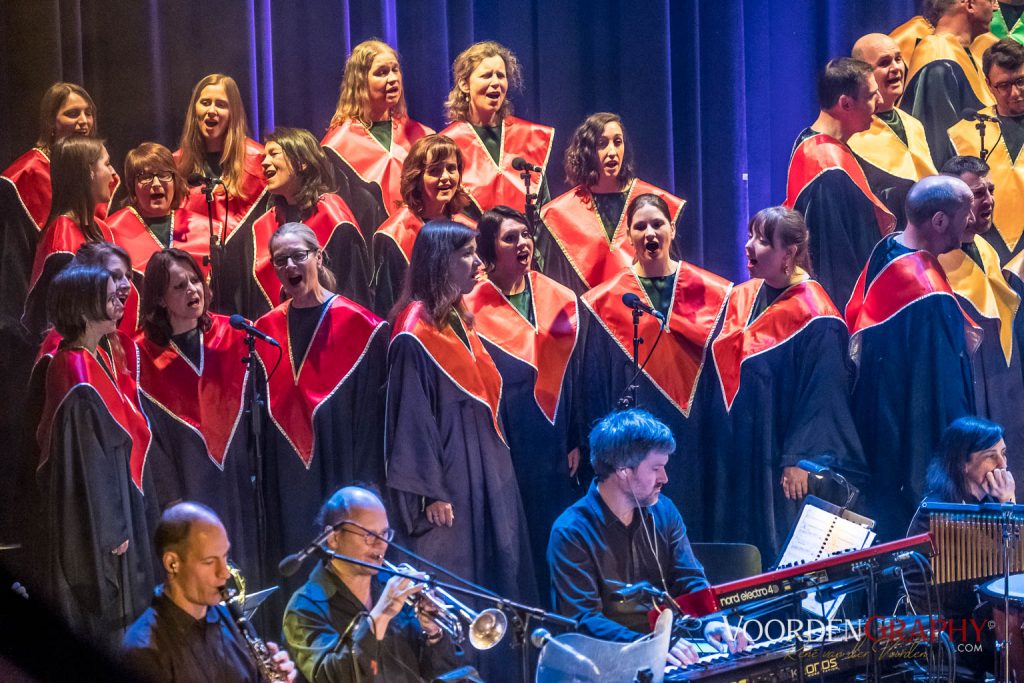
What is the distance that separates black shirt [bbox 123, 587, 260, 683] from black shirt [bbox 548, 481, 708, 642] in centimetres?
115

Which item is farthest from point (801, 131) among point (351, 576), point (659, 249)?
point (351, 576)

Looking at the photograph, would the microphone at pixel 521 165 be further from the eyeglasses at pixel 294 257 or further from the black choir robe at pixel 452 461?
the eyeglasses at pixel 294 257

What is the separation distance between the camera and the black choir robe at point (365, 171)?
5.78 m

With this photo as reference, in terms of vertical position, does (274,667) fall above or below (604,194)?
below

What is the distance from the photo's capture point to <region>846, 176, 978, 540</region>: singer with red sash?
19.5 feet

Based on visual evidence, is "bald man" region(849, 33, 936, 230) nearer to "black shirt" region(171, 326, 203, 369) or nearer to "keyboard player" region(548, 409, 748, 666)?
"keyboard player" region(548, 409, 748, 666)

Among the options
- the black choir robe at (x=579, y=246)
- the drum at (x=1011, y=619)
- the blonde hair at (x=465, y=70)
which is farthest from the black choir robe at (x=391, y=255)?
the drum at (x=1011, y=619)

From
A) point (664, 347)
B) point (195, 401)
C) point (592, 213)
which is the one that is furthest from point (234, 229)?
point (664, 347)

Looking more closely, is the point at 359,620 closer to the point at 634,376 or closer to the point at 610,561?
the point at 610,561

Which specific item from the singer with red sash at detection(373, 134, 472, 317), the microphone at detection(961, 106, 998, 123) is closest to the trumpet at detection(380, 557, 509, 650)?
the singer with red sash at detection(373, 134, 472, 317)

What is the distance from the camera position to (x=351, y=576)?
438cm

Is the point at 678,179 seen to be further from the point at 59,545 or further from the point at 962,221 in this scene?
the point at 59,545

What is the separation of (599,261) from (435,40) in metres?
1.31

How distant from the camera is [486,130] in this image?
6031mm
